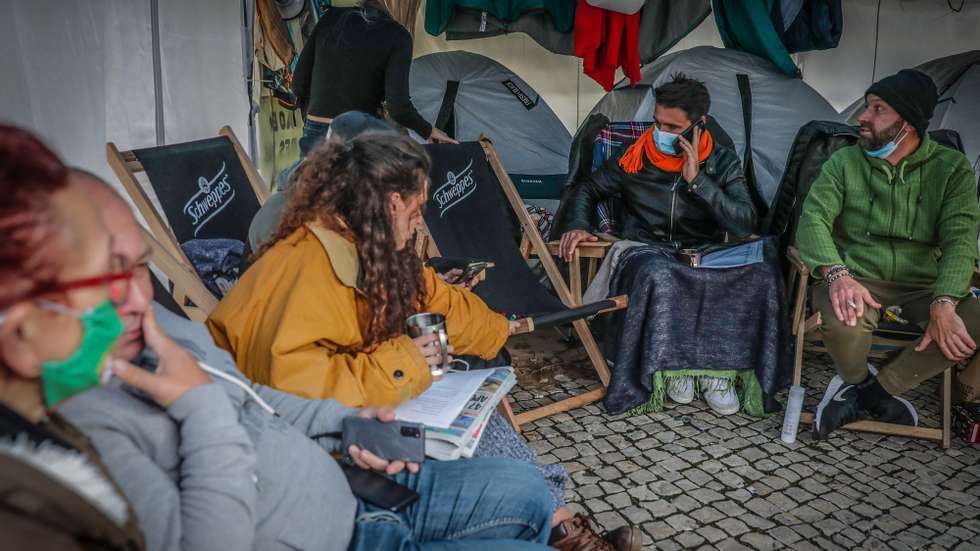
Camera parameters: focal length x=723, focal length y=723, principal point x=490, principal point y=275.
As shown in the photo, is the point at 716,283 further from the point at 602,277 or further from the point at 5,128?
the point at 5,128

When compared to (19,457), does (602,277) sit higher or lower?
lower

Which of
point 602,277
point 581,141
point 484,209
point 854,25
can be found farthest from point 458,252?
point 854,25

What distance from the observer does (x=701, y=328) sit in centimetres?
353

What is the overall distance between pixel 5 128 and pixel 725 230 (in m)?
3.55

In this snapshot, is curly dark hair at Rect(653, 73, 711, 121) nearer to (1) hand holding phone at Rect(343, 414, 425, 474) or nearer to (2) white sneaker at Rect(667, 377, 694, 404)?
(2) white sneaker at Rect(667, 377, 694, 404)

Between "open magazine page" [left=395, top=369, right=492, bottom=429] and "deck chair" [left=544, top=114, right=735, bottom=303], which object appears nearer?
"open magazine page" [left=395, top=369, right=492, bottom=429]

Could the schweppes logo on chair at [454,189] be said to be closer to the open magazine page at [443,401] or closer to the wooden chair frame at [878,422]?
the wooden chair frame at [878,422]

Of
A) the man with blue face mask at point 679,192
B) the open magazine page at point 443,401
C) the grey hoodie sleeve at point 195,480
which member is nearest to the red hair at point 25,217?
the grey hoodie sleeve at point 195,480

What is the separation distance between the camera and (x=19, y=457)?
2.74ft

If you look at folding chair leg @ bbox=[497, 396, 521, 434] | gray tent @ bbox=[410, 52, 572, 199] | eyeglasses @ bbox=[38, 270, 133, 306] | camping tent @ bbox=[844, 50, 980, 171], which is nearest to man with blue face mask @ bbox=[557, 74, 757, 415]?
folding chair leg @ bbox=[497, 396, 521, 434]

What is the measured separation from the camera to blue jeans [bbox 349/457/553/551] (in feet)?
4.88

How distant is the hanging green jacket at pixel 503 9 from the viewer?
5.49 meters

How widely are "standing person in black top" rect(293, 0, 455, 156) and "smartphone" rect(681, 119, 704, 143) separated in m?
1.44

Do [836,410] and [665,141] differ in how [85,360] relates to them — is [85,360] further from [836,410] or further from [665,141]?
[665,141]
